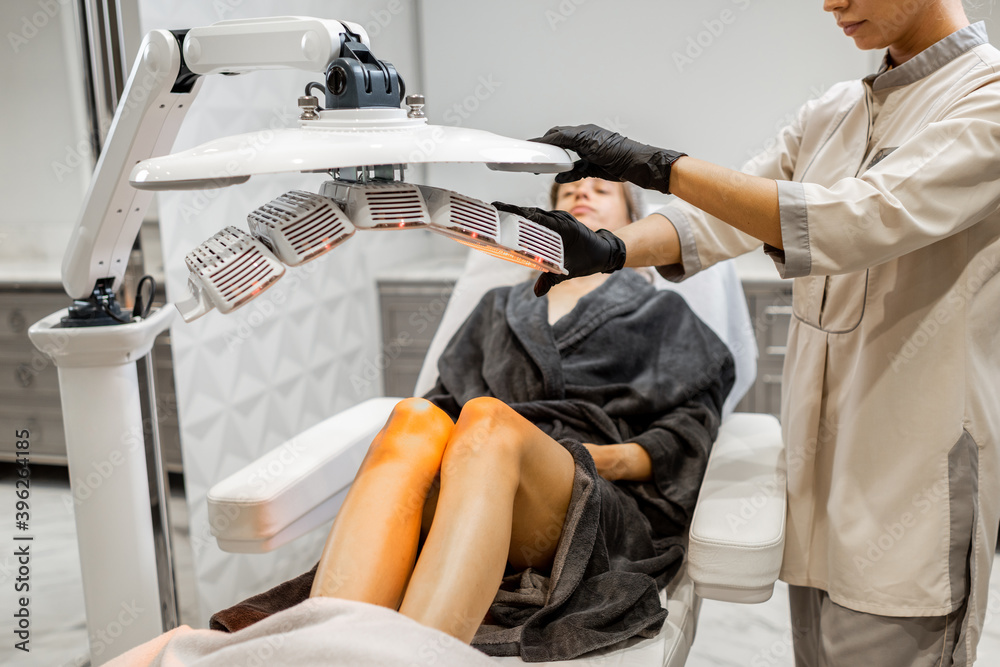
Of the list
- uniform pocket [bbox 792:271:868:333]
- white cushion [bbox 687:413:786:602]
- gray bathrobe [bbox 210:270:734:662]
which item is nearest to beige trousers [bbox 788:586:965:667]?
white cushion [bbox 687:413:786:602]

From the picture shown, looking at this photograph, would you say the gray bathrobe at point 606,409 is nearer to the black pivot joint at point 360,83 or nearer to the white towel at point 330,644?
the white towel at point 330,644

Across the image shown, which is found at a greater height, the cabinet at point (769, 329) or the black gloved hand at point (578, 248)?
the black gloved hand at point (578, 248)

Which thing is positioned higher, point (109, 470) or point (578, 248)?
point (578, 248)

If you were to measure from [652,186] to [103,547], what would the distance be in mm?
1041

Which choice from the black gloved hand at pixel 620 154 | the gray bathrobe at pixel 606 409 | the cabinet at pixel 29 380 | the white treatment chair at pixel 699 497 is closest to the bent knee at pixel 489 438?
the gray bathrobe at pixel 606 409

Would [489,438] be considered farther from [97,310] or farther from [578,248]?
[97,310]

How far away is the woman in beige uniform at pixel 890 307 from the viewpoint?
108 centimetres

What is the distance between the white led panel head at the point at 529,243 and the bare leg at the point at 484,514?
13.5 inches

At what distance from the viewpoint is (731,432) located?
176cm

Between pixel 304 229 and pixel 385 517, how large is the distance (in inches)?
18.4

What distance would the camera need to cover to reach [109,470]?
1.32 meters

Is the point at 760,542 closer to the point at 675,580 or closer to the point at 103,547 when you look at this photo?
the point at 675,580

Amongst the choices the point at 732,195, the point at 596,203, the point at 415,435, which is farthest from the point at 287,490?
the point at 596,203

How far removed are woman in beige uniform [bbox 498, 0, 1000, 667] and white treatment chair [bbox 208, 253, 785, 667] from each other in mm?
132
